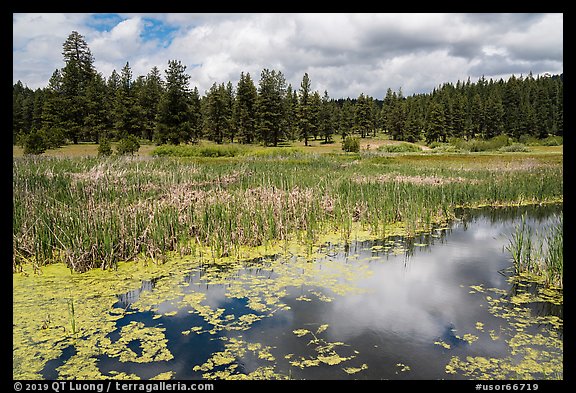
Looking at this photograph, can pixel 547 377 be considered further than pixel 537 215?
No

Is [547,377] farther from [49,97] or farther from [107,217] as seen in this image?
[49,97]

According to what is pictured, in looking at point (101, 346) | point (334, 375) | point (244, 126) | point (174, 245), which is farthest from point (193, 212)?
point (244, 126)

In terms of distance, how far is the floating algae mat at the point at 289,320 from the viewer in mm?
4578

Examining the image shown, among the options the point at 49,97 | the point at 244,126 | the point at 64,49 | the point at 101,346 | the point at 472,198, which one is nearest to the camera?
the point at 101,346

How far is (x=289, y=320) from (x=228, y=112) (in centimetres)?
6362

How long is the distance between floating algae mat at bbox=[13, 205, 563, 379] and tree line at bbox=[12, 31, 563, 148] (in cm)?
3114

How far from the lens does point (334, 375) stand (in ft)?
14.5

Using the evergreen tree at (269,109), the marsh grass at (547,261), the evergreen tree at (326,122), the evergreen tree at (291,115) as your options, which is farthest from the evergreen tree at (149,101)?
the marsh grass at (547,261)

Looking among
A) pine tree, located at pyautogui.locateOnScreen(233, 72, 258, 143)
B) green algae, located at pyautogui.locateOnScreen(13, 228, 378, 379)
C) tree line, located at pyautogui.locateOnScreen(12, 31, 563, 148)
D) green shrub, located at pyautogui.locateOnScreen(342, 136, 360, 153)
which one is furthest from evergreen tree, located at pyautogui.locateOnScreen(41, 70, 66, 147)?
green algae, located at pyautogui.locateOnScreen(13, 228, 378, 379)

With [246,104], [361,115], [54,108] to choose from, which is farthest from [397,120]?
[54,108]

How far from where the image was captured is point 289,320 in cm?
577

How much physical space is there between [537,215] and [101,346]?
15.0 meters

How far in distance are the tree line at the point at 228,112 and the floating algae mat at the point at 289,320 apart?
31140mm

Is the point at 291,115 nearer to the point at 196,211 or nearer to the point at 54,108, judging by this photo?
the point at 54,108
